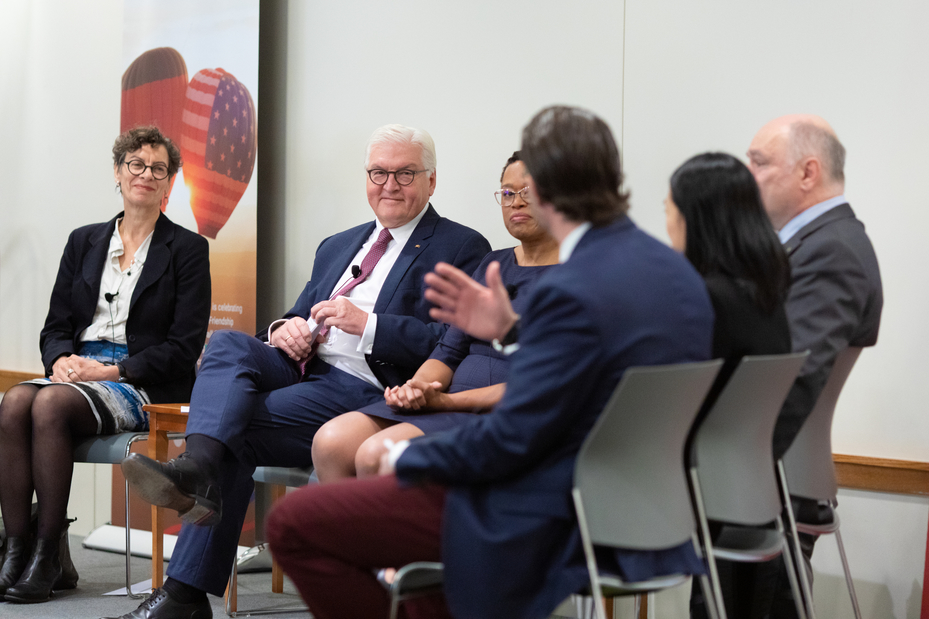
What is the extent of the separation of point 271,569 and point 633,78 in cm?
249

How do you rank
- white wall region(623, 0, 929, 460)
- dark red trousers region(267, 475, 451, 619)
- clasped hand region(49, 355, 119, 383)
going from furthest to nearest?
clasped hand region(49, 355, 119, 383) < white wall region(623, 0, 929, 460) < dark red trousers region(267, 475, 451, 619)

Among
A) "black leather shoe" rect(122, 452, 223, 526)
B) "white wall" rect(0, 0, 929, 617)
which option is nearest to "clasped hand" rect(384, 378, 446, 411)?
"black leather shoe" rect(122, 452, 223, 526)

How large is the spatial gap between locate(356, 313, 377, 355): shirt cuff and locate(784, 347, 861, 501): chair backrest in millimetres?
1310

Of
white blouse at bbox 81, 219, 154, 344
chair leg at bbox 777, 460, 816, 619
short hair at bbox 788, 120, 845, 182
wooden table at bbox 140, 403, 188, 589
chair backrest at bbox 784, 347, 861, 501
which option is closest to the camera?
chair leg at bbox 777, 460, 816, 619

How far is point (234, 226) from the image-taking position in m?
3.92

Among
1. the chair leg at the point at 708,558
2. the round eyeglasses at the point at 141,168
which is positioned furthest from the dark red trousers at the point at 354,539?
the round eyeglasses at the point at 141,168

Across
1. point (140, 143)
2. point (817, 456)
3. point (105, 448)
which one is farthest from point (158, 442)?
point (817, 456)

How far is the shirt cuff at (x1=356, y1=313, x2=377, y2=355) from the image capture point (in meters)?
2.80

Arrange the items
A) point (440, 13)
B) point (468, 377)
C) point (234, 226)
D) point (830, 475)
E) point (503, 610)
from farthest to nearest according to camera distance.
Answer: point (234, 226) → point (440, 13) → point (468, 377) → point (830, 475) → point (503, 610)

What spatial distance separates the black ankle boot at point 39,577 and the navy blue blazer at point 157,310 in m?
0.63

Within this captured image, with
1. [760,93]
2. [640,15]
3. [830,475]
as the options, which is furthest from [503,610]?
[640,15]

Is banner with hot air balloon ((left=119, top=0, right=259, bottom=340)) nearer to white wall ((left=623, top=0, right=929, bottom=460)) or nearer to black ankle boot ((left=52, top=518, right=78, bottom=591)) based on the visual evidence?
black ankle boot ((left=52, top=518, right=78, bottom=591))

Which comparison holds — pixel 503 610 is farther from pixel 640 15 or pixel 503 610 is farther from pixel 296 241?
pixel 296 241

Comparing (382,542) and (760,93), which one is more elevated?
(760,93)
